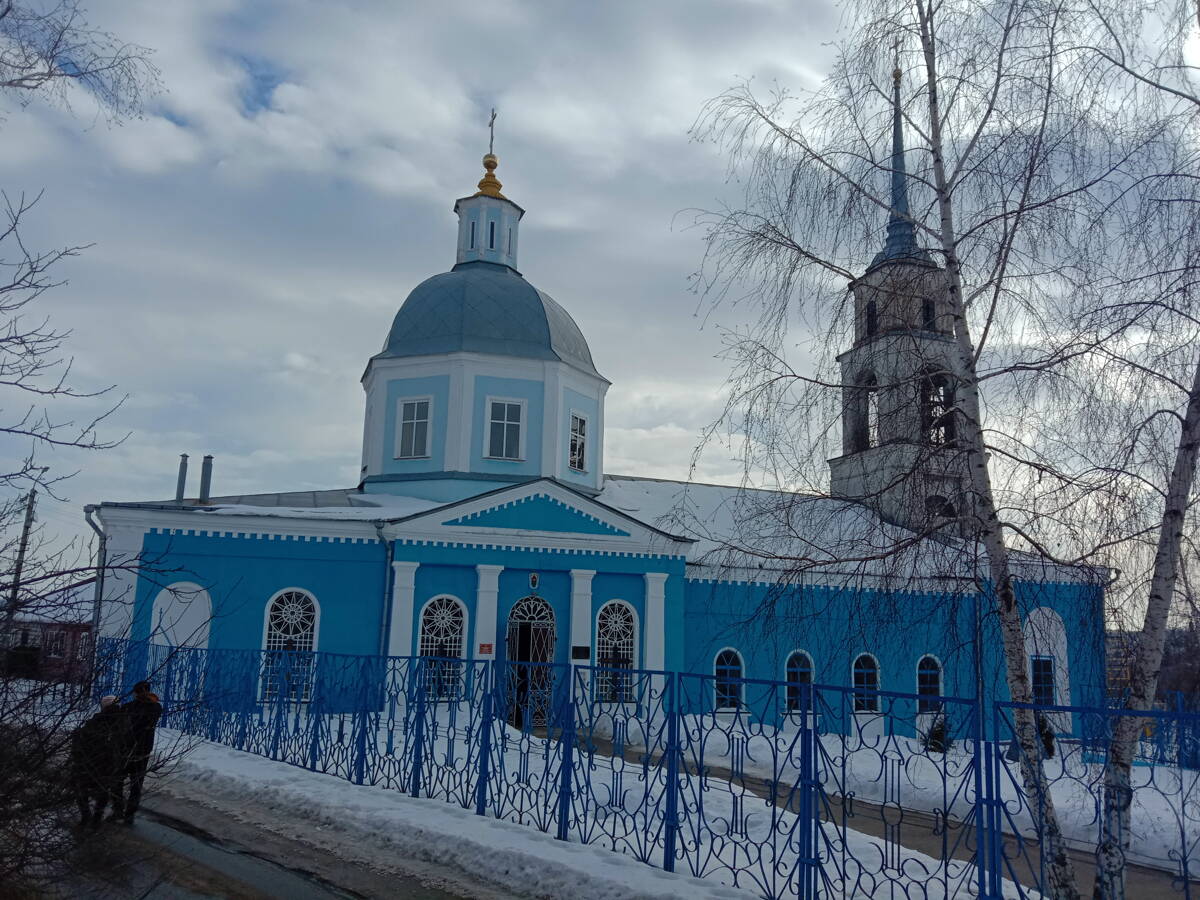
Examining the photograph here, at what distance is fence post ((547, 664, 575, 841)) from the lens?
7.66 meters

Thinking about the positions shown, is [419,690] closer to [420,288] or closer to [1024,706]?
[1024,706]

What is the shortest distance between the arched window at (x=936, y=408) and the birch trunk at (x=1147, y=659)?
1451 millimetres

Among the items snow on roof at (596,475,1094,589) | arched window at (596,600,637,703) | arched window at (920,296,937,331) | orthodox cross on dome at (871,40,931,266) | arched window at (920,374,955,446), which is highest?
orthodox cross on dome at (871,40,931,266)

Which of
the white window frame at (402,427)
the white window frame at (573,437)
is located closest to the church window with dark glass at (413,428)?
the white window frame at (402,427)

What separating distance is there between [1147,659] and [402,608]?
12931 millimetres

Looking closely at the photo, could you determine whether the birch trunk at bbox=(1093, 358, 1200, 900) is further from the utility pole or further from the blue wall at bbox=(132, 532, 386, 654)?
the blue wall at bbox=(132, 532, 386, 654)

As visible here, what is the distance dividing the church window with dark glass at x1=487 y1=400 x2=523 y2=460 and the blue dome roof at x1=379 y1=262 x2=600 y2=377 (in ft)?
3.95

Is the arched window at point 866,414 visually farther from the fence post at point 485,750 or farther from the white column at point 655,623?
the white column at point 655,623

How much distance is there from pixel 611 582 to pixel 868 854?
1151 cm

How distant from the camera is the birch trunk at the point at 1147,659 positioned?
581cm

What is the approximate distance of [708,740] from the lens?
6.86 meters

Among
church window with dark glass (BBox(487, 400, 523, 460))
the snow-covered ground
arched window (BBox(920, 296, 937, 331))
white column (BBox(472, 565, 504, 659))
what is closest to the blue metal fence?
the snow-covered ground

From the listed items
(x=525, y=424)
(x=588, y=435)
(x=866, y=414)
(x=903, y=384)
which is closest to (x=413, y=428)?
(x=525, y=424)

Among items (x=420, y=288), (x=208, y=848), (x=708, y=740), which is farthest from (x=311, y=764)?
(x=420, y=288)
